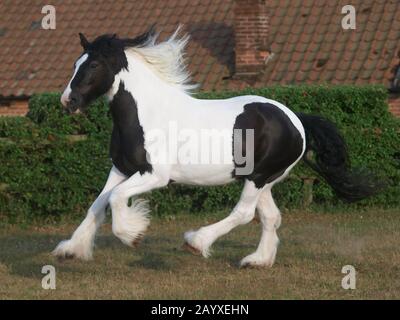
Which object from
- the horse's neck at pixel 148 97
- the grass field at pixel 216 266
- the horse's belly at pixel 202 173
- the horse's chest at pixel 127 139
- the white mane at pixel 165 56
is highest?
the white mane at pixel 165 56

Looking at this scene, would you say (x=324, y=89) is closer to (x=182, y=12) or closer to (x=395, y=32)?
(x=395, y=32)

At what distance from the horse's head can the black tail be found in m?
2.17

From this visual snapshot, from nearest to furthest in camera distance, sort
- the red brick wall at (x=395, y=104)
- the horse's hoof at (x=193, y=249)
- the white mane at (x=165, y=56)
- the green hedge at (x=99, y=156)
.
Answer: the horse's hoof at (x=193, y=249), the white mane at (x=165, y=56), the green hedge at (x=99, y=156), the red brick wall at (x=395, y=104)

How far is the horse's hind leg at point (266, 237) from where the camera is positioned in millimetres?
9492

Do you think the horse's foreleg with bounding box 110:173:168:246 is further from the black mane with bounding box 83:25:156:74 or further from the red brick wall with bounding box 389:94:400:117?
the red brick wall with bounding box 389:94:400:117

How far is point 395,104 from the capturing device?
56.1ft

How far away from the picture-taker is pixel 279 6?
1975cm

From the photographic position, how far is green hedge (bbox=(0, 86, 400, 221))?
13977mm

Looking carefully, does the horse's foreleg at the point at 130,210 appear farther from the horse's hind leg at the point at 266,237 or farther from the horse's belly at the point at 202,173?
the horse's hind leg at the point at 266,237

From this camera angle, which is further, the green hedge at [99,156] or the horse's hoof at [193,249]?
the green hedge at [99,156]

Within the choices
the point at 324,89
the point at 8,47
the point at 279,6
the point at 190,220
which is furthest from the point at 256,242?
the point at 8,47

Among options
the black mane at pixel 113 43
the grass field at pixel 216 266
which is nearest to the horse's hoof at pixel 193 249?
the grass field at pixel 216 266

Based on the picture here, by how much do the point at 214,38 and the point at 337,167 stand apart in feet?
A: 32.9

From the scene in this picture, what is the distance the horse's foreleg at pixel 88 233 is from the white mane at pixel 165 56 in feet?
3.50
